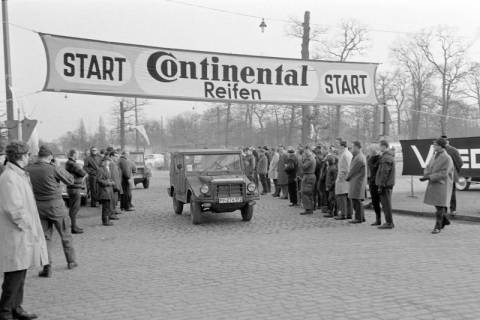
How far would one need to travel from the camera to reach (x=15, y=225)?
4973 mm

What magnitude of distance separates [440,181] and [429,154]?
6337mm

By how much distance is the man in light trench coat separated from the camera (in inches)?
193

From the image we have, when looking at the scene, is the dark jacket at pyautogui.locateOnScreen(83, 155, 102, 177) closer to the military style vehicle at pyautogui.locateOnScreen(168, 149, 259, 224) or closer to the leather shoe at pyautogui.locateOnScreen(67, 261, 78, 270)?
the military style vehicle at pyautogui.locateOnScreen(168, 149, 259, 224)

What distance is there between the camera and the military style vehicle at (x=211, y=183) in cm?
1171

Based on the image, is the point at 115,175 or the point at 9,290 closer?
the point at 9,290

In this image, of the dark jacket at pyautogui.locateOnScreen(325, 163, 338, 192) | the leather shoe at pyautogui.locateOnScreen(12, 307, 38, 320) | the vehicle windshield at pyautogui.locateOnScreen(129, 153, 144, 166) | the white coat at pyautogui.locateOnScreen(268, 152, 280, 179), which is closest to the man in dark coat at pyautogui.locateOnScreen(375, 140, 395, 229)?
the dark jacket at pyautogui.locateOnScreen(325, 163, 338, 192)

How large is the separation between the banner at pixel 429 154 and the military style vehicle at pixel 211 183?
652 cm

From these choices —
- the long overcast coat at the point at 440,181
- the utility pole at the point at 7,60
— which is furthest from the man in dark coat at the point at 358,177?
the utility pole at the point at 7,60

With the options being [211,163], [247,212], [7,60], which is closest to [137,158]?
[7,60]

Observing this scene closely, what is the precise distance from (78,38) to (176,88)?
11.0 feet

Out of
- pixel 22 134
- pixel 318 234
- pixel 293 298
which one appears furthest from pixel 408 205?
pixel 22 134

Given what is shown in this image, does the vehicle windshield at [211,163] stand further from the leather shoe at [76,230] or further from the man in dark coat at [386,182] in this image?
the man in dark coat at [386,182]

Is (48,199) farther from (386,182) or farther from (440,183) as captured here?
(440,183)

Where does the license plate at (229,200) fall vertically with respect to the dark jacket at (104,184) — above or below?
below
